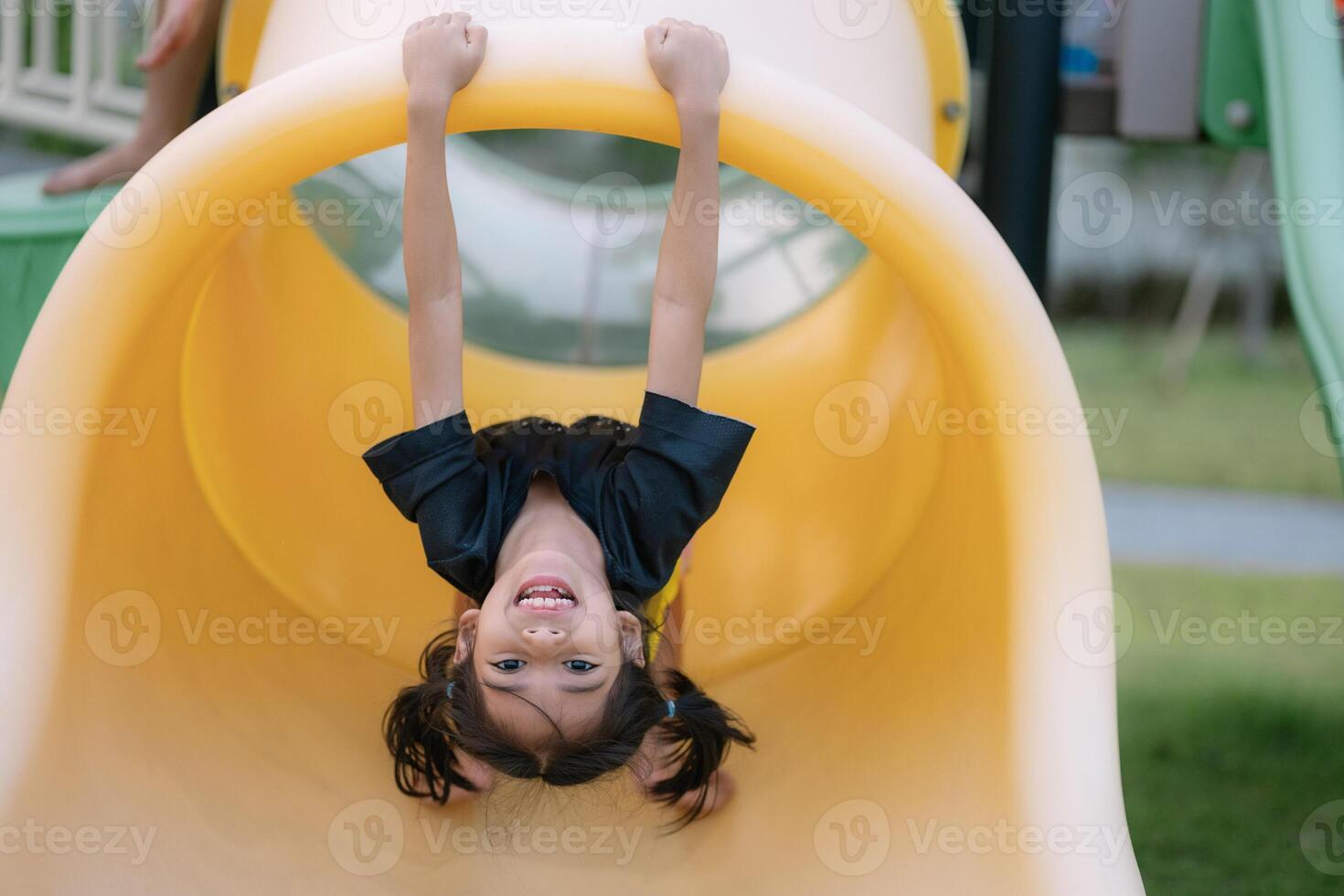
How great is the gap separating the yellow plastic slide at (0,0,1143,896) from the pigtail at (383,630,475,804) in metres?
0.05

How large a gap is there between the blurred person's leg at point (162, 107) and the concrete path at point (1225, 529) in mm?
2473

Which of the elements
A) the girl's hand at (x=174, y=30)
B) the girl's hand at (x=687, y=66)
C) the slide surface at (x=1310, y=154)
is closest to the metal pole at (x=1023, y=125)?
the slide surface at (x=1310, y=154)

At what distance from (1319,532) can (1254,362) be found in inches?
96.7

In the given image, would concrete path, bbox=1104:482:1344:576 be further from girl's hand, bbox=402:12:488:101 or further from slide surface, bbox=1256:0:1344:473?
girl's hand, bbox=402:12:488:101

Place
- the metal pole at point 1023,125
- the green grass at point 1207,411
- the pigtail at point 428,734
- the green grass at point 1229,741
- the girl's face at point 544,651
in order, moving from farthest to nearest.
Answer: the green grass at point 1207,411
the metal pole at point 1023,125
the green grass at point 1229,741
the pigtail at point 428,734
the girl's face at point 544,651

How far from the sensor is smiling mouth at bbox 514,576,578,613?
148 centimetres

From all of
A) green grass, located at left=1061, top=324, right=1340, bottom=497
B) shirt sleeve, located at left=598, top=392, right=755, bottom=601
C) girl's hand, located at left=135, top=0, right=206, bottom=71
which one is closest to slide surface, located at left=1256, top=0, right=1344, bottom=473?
shirt sleeve, located at left=598, top=392, right=755, bottom=601

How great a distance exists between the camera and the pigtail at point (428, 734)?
1699mm

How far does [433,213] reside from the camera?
1556 mm

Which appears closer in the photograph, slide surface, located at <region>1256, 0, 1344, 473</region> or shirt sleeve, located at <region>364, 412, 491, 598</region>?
shirt sleeve, located at <region>364, 412, 491, 598</region>

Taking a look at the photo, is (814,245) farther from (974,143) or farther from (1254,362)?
(1254,362)

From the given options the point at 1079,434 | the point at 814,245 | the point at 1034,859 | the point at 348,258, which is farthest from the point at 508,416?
the point at 1034,859

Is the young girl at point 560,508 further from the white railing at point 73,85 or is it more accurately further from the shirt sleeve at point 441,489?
the white railing at point 73,85

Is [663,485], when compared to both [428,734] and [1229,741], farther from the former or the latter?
[1229,741]
